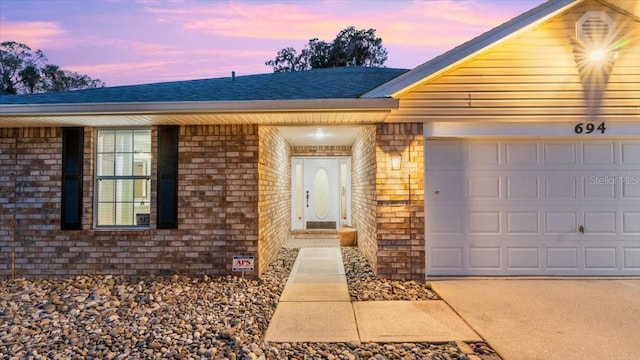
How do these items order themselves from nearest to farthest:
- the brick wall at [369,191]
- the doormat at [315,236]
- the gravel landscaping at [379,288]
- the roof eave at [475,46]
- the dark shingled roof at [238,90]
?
the gravel landscaping at [379,288], the roof eave at [475,46], the dark shingled roof at [238,90], the brick wall at [369,191], the doormat at [315,236]

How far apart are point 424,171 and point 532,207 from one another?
1762 mm

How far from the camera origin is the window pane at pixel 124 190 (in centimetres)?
531

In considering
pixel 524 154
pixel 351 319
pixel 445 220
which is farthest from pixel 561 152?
pixel 351 319

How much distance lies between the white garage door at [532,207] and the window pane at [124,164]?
469 centimetres

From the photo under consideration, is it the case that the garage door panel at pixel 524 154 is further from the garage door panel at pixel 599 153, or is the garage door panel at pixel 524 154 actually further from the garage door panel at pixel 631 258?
the garage door panel at pixel 631 258

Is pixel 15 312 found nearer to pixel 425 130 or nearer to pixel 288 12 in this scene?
pixel 425 130

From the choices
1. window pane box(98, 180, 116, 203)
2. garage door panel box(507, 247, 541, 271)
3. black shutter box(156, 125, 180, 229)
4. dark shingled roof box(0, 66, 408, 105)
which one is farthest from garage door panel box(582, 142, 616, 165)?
window pane box(98, 180, 116, 203)

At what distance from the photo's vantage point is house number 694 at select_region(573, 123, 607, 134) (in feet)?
16.1

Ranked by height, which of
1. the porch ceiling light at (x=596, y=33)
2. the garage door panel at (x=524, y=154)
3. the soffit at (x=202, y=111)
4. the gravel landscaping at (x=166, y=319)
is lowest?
the gravel landscaping at (x=166, y=319)

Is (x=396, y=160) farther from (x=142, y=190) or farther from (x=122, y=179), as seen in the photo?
(x=122, y=179)

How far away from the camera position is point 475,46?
4715 millimetres

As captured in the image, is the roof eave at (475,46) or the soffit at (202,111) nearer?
the soffit at (202,111)

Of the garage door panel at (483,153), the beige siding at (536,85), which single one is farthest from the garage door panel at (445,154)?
the beige siding at (536,85)

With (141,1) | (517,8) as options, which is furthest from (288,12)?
(517,8)
